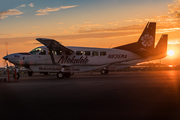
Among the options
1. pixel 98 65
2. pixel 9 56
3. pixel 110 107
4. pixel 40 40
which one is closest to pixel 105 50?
pixel 98 65

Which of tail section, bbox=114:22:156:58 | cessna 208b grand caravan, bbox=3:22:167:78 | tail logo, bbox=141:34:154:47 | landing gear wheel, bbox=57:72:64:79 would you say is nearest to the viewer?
landing gear wheel, bbox=57:72:64:79

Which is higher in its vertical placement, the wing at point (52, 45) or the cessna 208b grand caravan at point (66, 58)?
the wing at point (52, 45)

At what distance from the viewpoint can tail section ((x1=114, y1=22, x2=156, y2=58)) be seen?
1022 inches

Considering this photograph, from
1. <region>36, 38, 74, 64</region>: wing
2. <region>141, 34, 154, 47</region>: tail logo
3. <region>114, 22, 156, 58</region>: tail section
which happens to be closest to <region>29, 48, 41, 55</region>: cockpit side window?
<region>36, 38, 74, 64</region>: wing

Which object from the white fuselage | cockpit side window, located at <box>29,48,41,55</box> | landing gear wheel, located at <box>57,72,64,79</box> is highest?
cockpit side window, located at <box>29,48,41,55</box>

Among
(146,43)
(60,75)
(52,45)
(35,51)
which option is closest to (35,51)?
(35,51)

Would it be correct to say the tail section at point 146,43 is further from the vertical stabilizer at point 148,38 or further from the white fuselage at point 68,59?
the white fuselage at point 68,59

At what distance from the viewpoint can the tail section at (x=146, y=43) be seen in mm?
25969

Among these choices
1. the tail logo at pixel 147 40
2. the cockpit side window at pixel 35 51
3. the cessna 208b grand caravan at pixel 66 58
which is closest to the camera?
the cessna 208b grand caravan at pixel 66 58

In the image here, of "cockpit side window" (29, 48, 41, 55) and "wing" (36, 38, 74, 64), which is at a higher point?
"wing" (36, 38, 74, 64)

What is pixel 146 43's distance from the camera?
2639 centimetres

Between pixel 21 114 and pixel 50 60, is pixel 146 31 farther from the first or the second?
pixel 21 114

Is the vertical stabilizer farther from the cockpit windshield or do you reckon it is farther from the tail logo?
the cockpit windshield

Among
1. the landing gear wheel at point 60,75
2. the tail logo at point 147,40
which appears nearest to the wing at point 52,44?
the landing gear wheel at point 60,75
